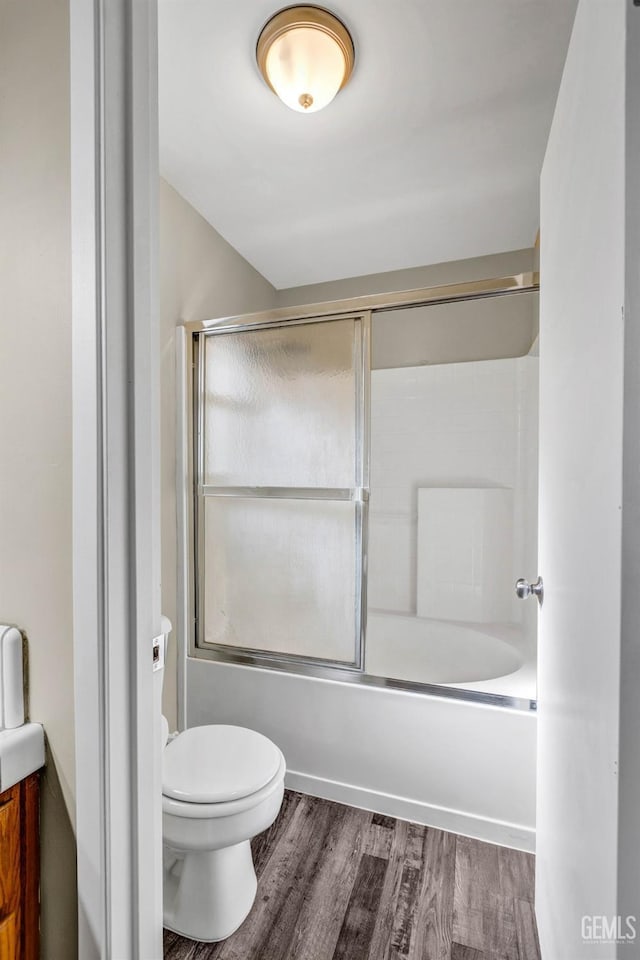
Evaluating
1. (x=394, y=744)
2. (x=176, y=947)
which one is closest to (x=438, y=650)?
(x=394, y=744)

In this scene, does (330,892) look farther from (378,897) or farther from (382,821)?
(382,821)

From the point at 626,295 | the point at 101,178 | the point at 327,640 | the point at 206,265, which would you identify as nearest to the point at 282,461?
the point at 327,640

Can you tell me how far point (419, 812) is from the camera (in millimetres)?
1711

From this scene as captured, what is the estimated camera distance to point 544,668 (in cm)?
113

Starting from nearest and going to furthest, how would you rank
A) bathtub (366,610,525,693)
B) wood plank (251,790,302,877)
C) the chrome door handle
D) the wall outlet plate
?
the wall outlet plate → the chrome door handle → wood plank (251,790,302,877) → bathtub (366,610,525,693)

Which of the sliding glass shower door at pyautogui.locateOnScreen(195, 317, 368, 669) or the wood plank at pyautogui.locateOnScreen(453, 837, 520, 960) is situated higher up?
the sliding glass shower door at pyautogui.locateOnScreen(195, 317, 368, 669)

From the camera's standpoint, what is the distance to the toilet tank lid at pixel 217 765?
127 centimetres

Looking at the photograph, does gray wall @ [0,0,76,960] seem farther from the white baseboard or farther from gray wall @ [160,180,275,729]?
the white baseboard

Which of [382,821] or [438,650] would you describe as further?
[438,650]

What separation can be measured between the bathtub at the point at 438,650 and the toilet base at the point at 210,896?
767mm

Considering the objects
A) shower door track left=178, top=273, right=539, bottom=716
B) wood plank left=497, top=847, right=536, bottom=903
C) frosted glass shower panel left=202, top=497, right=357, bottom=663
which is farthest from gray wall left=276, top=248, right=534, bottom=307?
wood plank left=497, top=847, right=536, bottom=903

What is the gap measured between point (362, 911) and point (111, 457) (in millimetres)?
1477

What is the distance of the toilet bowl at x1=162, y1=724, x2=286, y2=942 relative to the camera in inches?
49.0

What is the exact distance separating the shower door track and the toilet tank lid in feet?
1.49
